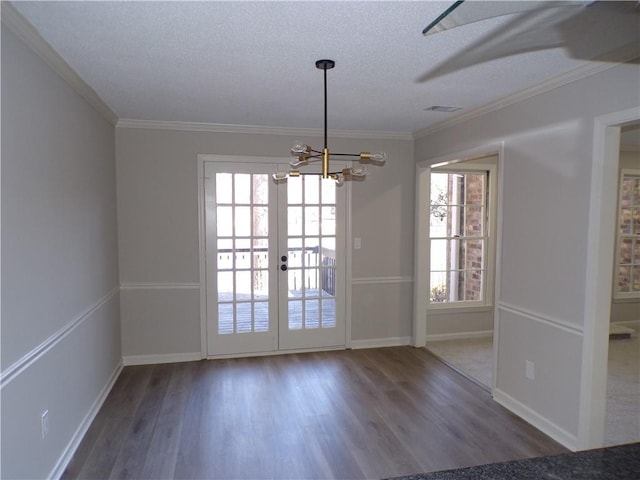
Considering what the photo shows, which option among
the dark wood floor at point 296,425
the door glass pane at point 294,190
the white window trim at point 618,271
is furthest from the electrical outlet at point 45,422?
the white window trim at point 618,271

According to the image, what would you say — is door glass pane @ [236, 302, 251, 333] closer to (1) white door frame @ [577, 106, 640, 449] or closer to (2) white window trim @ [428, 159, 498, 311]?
(2) white window trim @ [428, 159, 498, 311]

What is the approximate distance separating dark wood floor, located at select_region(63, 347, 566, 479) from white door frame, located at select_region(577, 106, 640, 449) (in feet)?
1.15

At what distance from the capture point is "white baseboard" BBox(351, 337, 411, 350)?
4.81m

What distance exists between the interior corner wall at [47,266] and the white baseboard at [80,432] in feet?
0.05

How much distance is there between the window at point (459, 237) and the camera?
512 cm

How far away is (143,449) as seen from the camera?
271 centimetres

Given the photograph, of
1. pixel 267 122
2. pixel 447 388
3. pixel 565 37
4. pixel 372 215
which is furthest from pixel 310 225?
pixel 565 37

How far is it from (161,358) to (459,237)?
3770mm

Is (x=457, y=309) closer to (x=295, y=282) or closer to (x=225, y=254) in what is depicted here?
(x=295, y=282)

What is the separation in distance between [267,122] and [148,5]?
236 centimetres

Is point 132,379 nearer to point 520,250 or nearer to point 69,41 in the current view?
point 69,41

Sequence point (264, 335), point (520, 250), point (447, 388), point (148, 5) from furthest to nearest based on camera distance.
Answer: point (264, 335), point (447, 388), point (520, 250), point (148, 5)

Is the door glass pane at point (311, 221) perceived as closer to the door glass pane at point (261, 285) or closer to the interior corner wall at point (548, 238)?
the door glass pane at point (261, 285)

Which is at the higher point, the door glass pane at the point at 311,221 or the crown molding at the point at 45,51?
the crown molding at the point at 45,51
